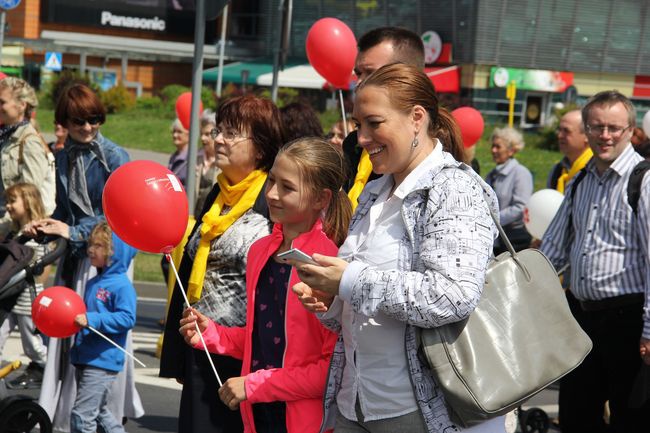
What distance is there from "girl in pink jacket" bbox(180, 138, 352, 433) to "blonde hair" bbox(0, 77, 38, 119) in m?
4.21

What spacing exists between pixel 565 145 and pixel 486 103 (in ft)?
134

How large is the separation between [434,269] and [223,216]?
5.43 ft

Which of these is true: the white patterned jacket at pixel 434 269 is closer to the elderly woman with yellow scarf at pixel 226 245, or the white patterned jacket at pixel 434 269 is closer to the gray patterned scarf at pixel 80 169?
the elderly woman with yellow scarf at pixel 226 245

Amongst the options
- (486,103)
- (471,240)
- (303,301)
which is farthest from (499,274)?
(486,103)

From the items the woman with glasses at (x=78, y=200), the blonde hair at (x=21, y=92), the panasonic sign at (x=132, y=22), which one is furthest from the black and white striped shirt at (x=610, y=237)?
the panasonic sign at (x=132, y=22)

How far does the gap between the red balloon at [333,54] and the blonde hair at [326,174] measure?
346 cm

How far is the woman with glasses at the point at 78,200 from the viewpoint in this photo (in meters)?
6.67

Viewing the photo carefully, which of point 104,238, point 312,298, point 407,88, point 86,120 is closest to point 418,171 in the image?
point 407,88

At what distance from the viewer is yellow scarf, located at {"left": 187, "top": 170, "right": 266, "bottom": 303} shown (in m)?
4.53

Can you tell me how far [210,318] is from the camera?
447cm

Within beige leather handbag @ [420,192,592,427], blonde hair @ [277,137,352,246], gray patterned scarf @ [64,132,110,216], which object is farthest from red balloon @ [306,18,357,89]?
beige leather handbag @ [420,192,592,427]

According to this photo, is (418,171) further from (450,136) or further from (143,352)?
(143,352)

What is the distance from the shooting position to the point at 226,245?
14.7 ft

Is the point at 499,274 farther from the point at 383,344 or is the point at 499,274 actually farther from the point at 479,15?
the point at 479,15
